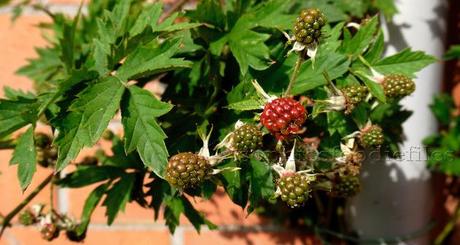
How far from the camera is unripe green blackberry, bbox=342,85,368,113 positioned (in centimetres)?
67

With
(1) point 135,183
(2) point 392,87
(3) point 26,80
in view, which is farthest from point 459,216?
(3) point 26,80

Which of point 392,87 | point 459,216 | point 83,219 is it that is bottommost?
point 459,216

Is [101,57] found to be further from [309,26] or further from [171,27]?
[309,26]

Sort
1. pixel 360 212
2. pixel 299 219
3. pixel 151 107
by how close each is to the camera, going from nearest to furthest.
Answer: pixel 151 107 → pixel 360 212 → pixel 299 219

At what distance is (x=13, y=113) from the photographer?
737 millimetres

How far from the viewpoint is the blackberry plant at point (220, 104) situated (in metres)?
0.63

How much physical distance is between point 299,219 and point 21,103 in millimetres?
688

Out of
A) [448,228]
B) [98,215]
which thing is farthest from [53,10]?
[448,228]

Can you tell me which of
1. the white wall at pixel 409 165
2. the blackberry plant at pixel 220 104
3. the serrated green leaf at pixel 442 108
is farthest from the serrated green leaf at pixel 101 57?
the serrated green leaf at pixel 442 108

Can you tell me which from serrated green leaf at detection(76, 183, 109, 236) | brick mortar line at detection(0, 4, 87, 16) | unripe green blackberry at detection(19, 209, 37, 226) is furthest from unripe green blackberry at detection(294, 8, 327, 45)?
brick mortar line at detection(0, 4, 87, 16)

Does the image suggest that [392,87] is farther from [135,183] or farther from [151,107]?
[135,183]

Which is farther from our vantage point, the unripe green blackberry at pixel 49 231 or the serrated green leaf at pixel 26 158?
the unripe green blackberry at pixel 49 231

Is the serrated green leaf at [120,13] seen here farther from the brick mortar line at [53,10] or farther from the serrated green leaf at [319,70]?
the brick mortar line at [53,10]

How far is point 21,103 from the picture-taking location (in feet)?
2.44
